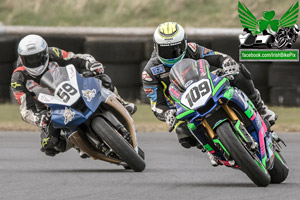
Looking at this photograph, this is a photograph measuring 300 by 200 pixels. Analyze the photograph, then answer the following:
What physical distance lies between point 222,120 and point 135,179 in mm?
1306

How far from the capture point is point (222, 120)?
6.61 metres

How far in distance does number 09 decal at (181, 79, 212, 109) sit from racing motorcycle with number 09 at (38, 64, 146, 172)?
1157 mm

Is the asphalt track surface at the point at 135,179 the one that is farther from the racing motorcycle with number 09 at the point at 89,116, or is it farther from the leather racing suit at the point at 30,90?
the leather racing suit at the point at 30,90

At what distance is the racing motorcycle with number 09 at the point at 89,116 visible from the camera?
25.4ft

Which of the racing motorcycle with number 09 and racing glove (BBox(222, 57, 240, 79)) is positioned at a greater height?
racing glove (BBox(222, 57, 240, 79))

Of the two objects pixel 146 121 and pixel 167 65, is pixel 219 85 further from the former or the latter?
pixel 146 121

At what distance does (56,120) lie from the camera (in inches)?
310

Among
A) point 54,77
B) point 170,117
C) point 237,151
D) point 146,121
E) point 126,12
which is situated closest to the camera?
point 237,151

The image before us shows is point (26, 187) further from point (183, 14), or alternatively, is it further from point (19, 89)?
point (183, 14)

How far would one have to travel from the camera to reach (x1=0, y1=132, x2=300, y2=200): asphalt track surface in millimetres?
6656

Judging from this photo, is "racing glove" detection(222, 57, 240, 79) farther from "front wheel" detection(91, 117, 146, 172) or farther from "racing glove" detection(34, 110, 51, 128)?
"racing glove" detection(34, 110, 51, 128)

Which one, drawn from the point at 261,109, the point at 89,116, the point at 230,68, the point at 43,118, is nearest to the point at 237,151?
the point at 230,68

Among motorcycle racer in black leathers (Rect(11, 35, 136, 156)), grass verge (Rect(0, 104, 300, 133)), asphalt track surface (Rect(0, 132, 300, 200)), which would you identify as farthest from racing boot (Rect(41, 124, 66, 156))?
grass verge (Rect(0, 104, 300, 133))

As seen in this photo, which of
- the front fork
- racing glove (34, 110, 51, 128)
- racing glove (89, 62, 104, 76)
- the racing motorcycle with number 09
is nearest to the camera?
the front fork
